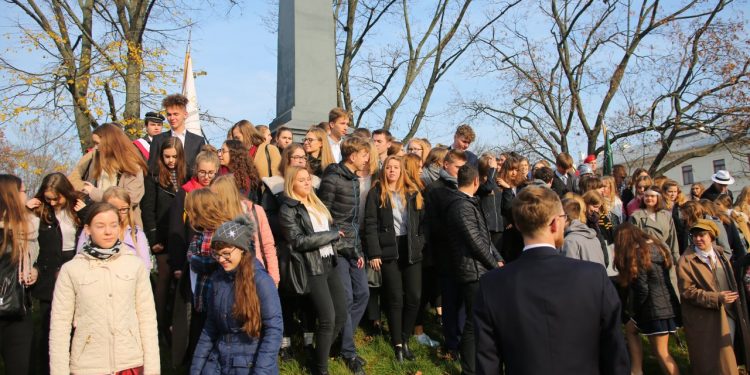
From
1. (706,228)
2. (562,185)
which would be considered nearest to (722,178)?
(562,185)

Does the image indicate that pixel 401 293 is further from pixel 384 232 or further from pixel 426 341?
pixel 426 341

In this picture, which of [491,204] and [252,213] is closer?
[252,213]

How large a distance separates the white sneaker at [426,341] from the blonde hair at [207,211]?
2782mm

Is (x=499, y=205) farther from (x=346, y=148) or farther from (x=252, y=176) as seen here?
(x=252, y=176)

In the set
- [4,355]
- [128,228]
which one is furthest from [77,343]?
[128,228]

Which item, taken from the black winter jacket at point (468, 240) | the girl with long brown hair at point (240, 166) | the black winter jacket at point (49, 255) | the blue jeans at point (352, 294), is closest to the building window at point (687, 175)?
the black winter jacket at point (468, 240)

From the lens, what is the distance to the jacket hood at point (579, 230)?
542 cm

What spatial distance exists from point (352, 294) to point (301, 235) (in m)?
0.91

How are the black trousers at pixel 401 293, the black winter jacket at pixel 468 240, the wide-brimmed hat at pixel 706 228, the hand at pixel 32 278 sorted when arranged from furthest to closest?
the wide-brimmed hat at pixel 706 228, the black trousers at pixel 401 293, the black winter jacket at pixel 468 240, the hand at pixel 32 278

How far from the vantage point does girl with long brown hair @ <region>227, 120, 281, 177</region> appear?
20.4 ft

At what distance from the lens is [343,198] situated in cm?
548

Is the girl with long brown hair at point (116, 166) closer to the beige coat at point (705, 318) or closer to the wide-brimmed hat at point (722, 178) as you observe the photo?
the beige coat at point (705, 318)

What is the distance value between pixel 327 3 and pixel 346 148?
181 inches

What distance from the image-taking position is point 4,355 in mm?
4121
